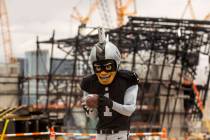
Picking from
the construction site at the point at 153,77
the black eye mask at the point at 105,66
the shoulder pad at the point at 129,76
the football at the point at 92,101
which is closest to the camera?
the football at the point at 92,101

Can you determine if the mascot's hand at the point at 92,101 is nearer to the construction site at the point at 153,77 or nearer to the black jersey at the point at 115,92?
the black jersey at the point at 115,92

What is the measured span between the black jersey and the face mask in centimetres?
13

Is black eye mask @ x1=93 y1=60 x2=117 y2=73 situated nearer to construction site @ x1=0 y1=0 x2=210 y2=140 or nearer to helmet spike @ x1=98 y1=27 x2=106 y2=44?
helmet spike @ x1=98 y1=27 x2=106 y2=44

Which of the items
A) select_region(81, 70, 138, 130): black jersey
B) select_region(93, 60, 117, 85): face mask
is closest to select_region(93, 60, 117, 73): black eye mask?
select_region(93, 60, 117, 85): face mask

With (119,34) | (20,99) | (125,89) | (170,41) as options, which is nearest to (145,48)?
(170,41)

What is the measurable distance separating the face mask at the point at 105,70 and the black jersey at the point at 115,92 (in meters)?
0.13

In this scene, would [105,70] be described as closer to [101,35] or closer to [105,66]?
[105,66]

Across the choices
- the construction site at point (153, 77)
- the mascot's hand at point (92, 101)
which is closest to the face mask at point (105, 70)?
the mascot's hand at point (92, 101)

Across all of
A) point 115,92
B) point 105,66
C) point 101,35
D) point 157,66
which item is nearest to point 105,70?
point 105,66

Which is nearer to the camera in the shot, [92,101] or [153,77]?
[92,101]

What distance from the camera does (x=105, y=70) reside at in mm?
5273

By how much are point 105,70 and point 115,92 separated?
335 mm

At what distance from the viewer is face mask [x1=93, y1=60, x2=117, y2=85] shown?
527 centimetres

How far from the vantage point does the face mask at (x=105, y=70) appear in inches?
207
